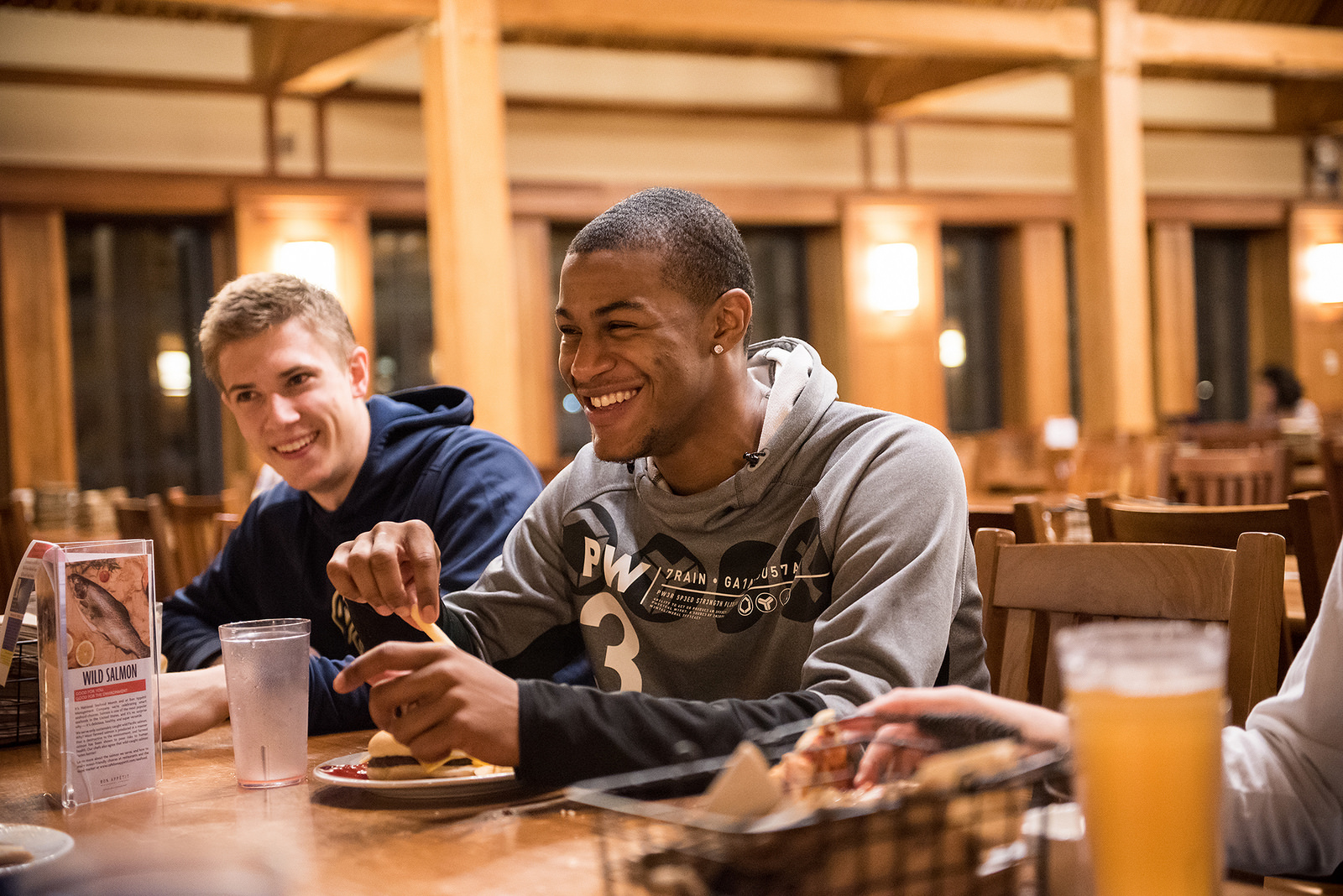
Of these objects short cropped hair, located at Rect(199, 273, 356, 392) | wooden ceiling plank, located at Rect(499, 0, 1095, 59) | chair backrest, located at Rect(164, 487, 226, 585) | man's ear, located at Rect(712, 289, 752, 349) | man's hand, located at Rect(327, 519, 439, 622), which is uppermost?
wooden ceiling plank, located at Rect(499, 0, 1095, 59)

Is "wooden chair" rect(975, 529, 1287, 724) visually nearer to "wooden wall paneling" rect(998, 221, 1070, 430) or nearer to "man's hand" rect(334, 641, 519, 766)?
"man's hand" rect(334, 641, 519, 766)

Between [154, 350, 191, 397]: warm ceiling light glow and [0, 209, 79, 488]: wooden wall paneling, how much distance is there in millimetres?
524

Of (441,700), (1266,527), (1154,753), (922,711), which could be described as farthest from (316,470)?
(1154,753)

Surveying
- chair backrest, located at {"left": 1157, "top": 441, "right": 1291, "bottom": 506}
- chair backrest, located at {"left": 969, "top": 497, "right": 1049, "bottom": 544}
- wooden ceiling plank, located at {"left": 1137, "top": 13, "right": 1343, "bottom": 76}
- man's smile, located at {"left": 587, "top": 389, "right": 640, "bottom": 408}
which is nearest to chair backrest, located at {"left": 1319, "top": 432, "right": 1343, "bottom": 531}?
chair backrest, located at {"left": 1157, "top": 441, "right": 1291, "bottom": 506}

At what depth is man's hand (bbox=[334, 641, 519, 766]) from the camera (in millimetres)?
1077

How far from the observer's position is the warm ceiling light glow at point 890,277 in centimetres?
934

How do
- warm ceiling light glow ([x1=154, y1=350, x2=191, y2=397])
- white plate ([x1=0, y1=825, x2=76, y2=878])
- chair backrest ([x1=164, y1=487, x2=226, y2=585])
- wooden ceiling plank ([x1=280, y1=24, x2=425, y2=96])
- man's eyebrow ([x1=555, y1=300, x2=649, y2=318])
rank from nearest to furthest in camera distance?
white plate ([x1=0, y1=825, x2=76, y2=878]), man's eyebrow ([x1=555, y1=300, x2=649, y2=318]), chair backrest ([x1=164, y1=487, x2=226, y2=585]), wooden ceiling plank ([x1=280, y1=24, x2=425, y2=96]), warm ceiling light glow ([x1=154, y1=350, x2=191, y2=397])

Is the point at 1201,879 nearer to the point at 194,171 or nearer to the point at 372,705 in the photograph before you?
the point at 372,705

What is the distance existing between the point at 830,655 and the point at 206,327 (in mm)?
1236

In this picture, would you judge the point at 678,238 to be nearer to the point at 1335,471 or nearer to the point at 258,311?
the point at 258,311

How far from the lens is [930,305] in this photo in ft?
31.3

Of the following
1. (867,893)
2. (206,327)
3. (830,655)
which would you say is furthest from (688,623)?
(206,327)

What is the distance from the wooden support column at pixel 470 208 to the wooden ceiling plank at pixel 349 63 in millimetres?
272

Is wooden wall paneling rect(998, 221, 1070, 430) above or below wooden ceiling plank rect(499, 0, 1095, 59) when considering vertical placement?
below
